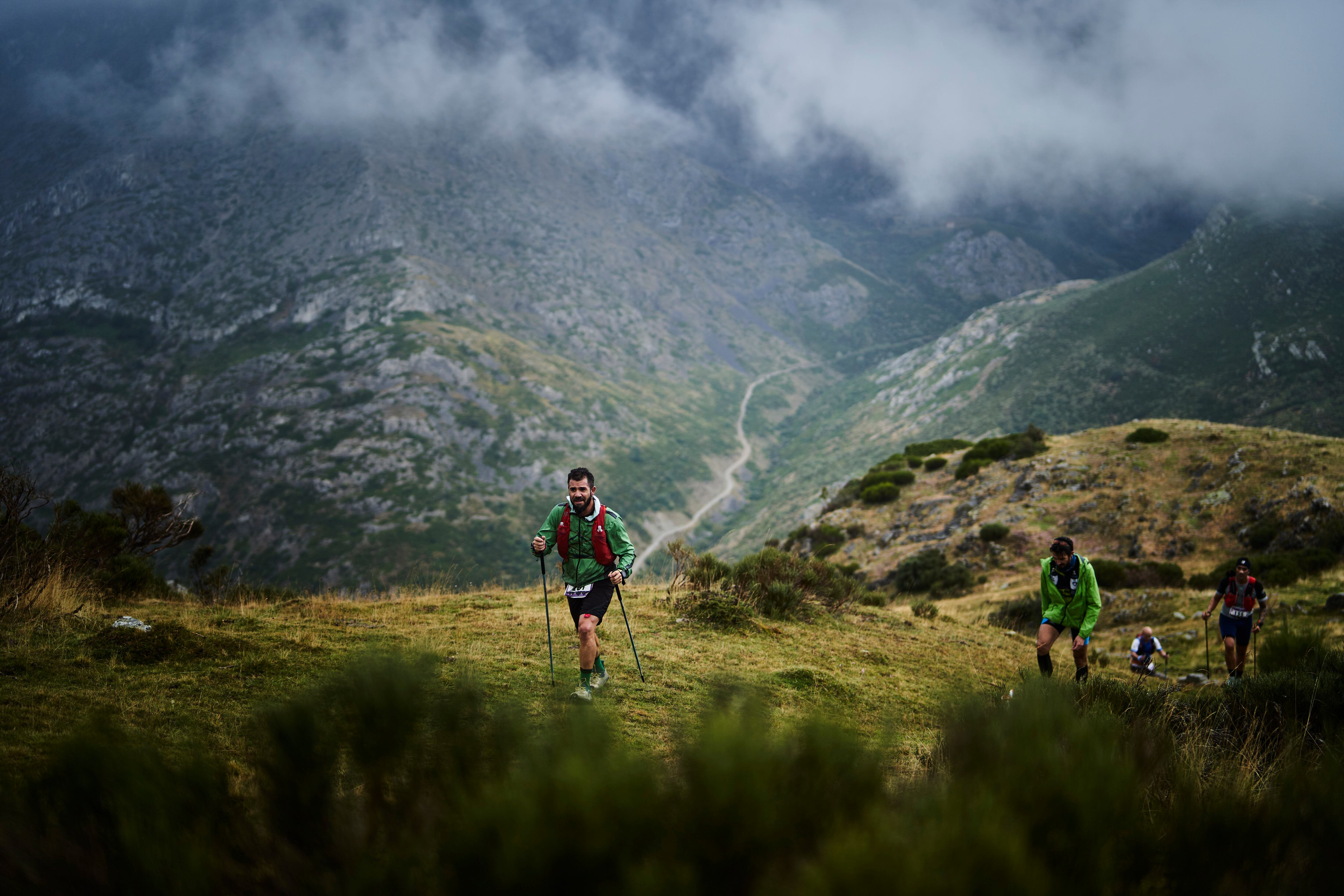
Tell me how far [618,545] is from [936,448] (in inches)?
1760

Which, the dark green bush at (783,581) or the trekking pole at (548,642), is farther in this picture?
the dark green bush at (783,581)

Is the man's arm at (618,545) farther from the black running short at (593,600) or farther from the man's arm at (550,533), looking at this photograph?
the man's arm at (550,533)

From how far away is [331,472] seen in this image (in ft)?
388

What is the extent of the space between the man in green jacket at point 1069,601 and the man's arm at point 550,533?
711 cm

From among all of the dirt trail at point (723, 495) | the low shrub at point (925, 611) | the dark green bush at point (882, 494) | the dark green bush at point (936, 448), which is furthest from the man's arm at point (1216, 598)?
the dirt trail at point (723, 495)

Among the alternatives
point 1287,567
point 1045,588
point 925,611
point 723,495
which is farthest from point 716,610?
point 723,495

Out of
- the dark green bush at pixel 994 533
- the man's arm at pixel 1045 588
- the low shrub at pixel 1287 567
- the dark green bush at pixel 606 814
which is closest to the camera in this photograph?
the dark green bush at pixel 606 814

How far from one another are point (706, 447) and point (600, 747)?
157 m

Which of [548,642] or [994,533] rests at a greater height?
[548,642]

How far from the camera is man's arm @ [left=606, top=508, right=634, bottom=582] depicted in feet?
24.3

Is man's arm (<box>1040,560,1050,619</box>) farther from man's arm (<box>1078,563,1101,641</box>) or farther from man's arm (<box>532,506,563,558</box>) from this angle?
man's arm (<box>532,506,563,558</box>)

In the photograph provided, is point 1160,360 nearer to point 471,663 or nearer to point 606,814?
point 471,663

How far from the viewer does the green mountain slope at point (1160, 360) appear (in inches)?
3344

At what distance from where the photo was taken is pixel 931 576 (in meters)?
27.9
